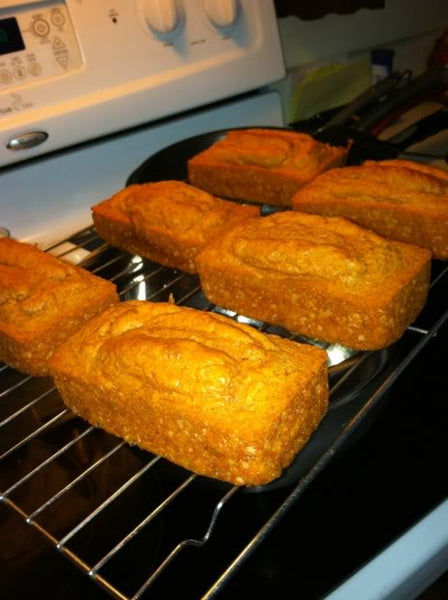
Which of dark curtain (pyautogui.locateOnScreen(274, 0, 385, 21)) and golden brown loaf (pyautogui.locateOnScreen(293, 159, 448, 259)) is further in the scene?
dark curtain (pyautogui.locateOnScreen(274, 0, 385, 21))

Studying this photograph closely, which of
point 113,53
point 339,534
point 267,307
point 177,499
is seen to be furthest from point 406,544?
point 113,53

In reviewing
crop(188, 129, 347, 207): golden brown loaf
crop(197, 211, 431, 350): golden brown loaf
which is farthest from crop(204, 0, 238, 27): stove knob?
crop(197, 211, 431, 350): golden brown loaf

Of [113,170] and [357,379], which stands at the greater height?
[113,170]

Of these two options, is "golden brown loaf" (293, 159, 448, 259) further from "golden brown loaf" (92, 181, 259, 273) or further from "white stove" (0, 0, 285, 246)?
"white stove" (0, 0, 285, 246)

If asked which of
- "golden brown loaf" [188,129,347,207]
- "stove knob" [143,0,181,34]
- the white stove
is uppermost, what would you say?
"stove knob" [143,0,181,34]

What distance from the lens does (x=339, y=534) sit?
73 cm

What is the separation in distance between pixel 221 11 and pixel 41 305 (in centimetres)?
87

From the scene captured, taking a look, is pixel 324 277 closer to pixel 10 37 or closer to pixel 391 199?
pixel 391 199

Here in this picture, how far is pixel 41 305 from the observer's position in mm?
1082

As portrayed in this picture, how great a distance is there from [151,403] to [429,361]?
0.50 metres

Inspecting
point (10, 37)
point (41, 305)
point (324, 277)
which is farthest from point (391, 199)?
point (10, 37)

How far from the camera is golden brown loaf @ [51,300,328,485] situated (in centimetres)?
78

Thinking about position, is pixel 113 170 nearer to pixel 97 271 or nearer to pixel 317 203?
pixel 97 271

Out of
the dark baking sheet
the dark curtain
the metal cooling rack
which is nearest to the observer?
the metal cooling rack
